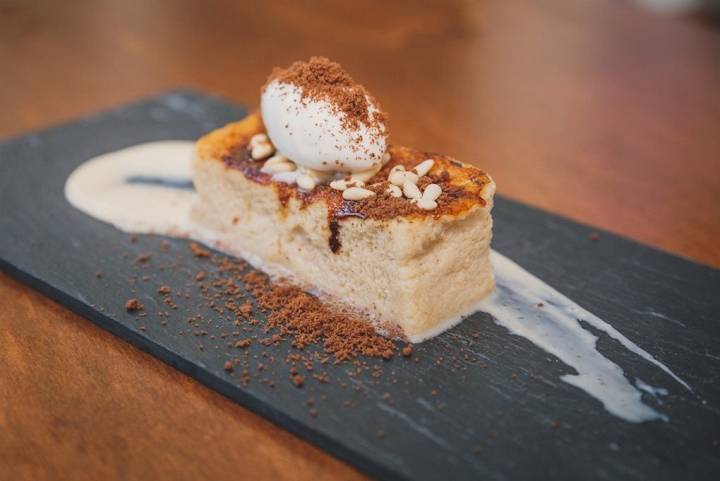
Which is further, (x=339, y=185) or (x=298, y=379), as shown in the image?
(x=339, y=185)

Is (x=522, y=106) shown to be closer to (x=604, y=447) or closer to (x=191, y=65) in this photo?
(x=191, y=65)

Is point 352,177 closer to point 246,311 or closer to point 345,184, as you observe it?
point 345,184

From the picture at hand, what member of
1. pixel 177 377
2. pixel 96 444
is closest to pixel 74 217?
pixel 177 377

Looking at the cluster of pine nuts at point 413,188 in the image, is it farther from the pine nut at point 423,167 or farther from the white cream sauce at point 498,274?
the white cream sauce at point 498,274

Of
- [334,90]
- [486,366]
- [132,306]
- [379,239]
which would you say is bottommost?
[132,306]

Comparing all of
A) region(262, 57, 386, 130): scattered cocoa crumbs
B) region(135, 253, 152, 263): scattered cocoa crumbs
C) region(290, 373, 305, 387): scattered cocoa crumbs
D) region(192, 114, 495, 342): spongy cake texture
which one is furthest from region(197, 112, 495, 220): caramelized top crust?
region(290, 373, 305, 387): scattered cocoa crumbs

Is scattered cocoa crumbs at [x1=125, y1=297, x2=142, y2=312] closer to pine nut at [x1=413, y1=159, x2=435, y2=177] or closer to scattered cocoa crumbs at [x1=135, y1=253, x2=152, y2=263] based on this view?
scattered cocoa crumbs at [x1=135, y1=253, x2=152, y2=263]

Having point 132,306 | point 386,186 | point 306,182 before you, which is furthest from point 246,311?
point 386,186
